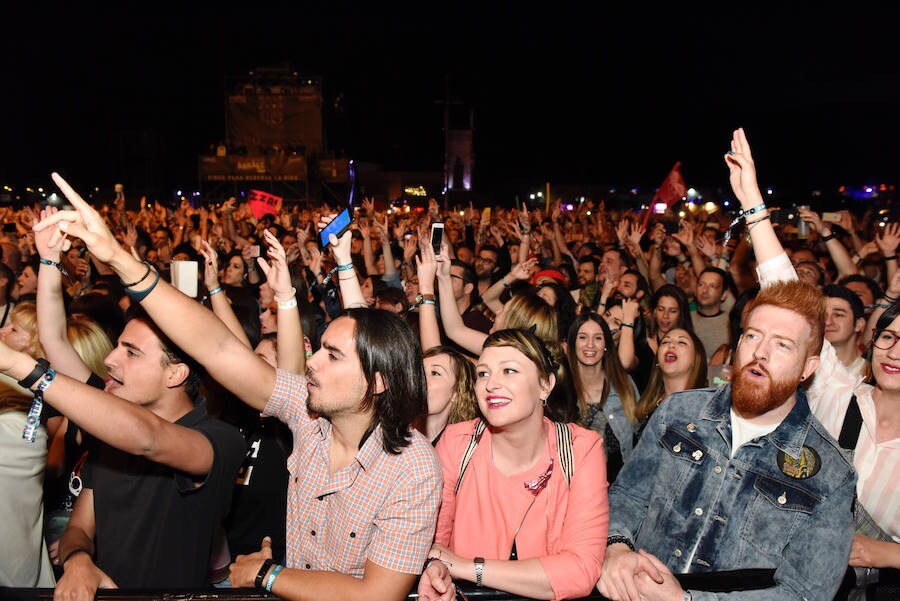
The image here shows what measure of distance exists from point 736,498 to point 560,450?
0.61 meters

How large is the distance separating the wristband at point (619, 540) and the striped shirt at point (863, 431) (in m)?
0.96

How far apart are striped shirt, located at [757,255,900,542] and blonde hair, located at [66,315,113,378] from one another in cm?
311

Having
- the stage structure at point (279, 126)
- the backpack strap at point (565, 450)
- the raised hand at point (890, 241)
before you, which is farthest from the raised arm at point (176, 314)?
the stage structure at point (279, 126)

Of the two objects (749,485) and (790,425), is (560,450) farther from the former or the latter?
(790,425)

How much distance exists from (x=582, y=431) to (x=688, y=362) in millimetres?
1993

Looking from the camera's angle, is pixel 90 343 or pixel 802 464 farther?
pixel 90 343

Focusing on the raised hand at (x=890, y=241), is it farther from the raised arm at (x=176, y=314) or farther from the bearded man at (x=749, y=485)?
the raised arm at (x=176, y=314)

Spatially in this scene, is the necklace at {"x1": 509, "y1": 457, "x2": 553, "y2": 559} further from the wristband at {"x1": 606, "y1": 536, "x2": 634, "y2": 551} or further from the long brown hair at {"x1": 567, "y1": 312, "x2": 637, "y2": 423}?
the long brown hair at {"x1": 567, "y1": 312, "x2": 637, "y2": 423}

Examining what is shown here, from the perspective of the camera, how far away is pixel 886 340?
2684 millimetres

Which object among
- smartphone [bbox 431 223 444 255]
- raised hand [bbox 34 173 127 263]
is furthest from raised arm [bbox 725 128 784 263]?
raised hand [bbox 34 173 127 263]

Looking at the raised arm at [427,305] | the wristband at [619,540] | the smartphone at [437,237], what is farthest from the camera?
the smartphone at [437,237]

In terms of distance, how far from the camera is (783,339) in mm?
2129

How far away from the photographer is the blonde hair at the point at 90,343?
3312mm

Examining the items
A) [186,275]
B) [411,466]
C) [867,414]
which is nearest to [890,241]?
[867,414]
